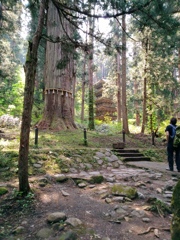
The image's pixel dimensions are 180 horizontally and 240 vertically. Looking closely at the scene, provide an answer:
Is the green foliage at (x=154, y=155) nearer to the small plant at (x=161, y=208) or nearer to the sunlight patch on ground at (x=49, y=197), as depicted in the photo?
the small plant at (x=161, y=208)

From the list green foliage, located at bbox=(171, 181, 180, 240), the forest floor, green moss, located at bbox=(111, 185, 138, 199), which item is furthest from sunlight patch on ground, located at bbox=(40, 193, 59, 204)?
green foliage, located at bbox=(171, 181, 180, 240)

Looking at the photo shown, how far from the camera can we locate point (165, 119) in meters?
13.9

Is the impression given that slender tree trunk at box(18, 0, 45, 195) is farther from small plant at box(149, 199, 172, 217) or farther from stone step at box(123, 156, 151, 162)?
stone step at box(123, 156, 151, 162)

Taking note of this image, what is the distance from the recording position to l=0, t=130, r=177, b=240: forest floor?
2.62m

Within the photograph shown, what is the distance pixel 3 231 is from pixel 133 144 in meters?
8.31

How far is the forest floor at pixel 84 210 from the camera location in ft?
8.61

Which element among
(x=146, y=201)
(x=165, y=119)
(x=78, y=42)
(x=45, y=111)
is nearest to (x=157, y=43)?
(x=165, y=119)

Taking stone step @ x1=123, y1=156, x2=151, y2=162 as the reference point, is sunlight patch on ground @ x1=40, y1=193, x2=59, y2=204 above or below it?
below

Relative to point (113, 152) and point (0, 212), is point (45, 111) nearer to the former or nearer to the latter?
point (113, 152)

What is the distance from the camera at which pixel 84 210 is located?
334 centimetres

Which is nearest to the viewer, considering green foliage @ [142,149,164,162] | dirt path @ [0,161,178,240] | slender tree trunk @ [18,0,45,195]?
dirt path @ [0,161,178,240]

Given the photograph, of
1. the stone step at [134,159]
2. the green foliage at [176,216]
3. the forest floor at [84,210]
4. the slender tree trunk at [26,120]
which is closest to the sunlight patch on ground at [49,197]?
the forest floor at [84,210]

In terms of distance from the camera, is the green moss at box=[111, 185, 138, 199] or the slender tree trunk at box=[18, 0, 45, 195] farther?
the green moss at box=[111, 185, 138, 199]

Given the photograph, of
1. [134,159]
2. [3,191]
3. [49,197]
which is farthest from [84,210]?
[134,159]
